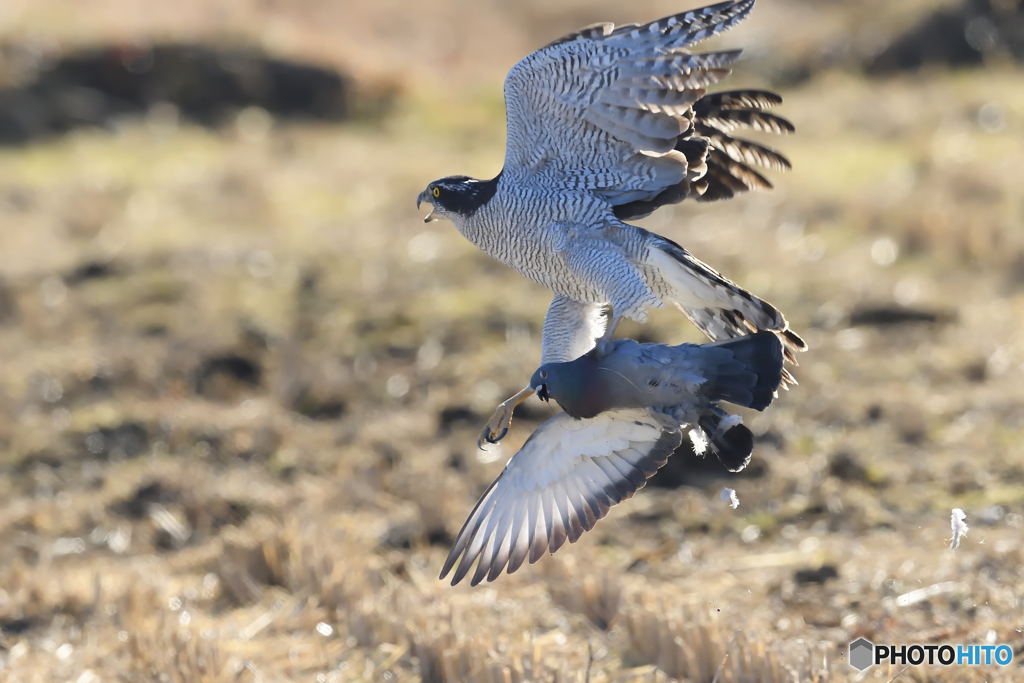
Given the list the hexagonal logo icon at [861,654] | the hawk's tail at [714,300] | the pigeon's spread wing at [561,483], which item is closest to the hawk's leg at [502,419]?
the pigeon's spread wing at [561,483]

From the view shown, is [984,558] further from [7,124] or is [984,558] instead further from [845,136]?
[7,124]

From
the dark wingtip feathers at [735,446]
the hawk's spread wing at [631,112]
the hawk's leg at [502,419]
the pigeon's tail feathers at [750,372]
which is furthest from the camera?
the hawk's leg at [502,419]

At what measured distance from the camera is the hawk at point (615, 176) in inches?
156

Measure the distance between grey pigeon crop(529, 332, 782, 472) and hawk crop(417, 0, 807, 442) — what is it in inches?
6.4

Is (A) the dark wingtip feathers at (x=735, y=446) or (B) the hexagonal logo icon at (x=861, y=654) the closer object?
(A) the dark wingtip feathers at (x=735, y=446)

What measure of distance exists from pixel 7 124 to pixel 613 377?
1209 cm

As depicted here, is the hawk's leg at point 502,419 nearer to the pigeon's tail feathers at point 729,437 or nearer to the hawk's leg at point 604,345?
the hawk's leg at point 604,345

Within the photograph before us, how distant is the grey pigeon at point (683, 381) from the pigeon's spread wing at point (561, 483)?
14cm

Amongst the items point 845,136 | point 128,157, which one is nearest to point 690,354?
point 845,136

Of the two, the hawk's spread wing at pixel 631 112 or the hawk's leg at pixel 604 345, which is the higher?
the hawk's spread wing at pixel 631 112

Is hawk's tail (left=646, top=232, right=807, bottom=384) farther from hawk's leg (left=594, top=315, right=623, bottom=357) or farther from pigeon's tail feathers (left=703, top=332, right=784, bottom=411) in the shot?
hawk's leg (left=594, top=315, right=623, bottom=357)

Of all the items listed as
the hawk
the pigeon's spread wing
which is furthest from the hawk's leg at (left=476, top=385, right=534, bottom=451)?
the pigeon's spread wing

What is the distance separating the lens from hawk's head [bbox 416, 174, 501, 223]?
4352 millimetres

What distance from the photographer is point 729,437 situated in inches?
150
